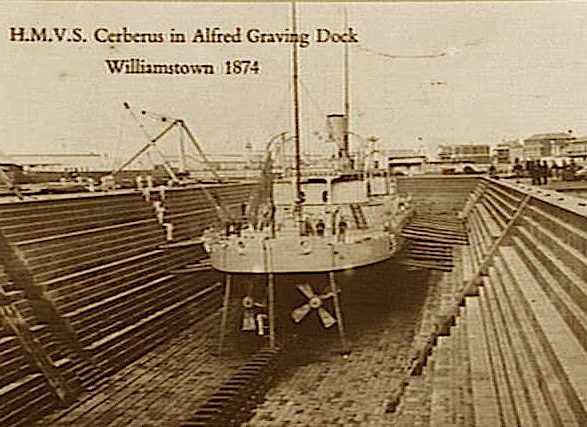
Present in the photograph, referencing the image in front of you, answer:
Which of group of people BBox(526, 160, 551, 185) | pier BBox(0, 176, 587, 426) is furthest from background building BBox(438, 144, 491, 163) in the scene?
pier BBox(0, 176, 587, 426)

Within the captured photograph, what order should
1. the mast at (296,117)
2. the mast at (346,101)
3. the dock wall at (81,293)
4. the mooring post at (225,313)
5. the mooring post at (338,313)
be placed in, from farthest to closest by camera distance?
the mooring post at (225,313), the mooring post at (338,313), the mast at (296,117), the mast at (346,101), the dock wall at (81,293)

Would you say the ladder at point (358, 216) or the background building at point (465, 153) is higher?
the background building at point (465, 153)

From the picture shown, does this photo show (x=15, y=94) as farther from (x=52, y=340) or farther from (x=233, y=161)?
(x=233, y=161)

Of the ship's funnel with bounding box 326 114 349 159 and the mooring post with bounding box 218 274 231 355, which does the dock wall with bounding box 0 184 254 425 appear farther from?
the ship's funnel with bounding box 326 114 349 159

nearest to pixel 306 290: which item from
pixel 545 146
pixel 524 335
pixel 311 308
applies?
pixel 311 308

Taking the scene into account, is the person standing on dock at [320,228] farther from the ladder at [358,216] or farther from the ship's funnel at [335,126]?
the ship's funnel at [335,126]

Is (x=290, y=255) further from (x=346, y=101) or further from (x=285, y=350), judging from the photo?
(x=346, y=101)

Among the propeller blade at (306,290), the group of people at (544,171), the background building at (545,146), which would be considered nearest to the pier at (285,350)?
the propeller blade at (306,290)
